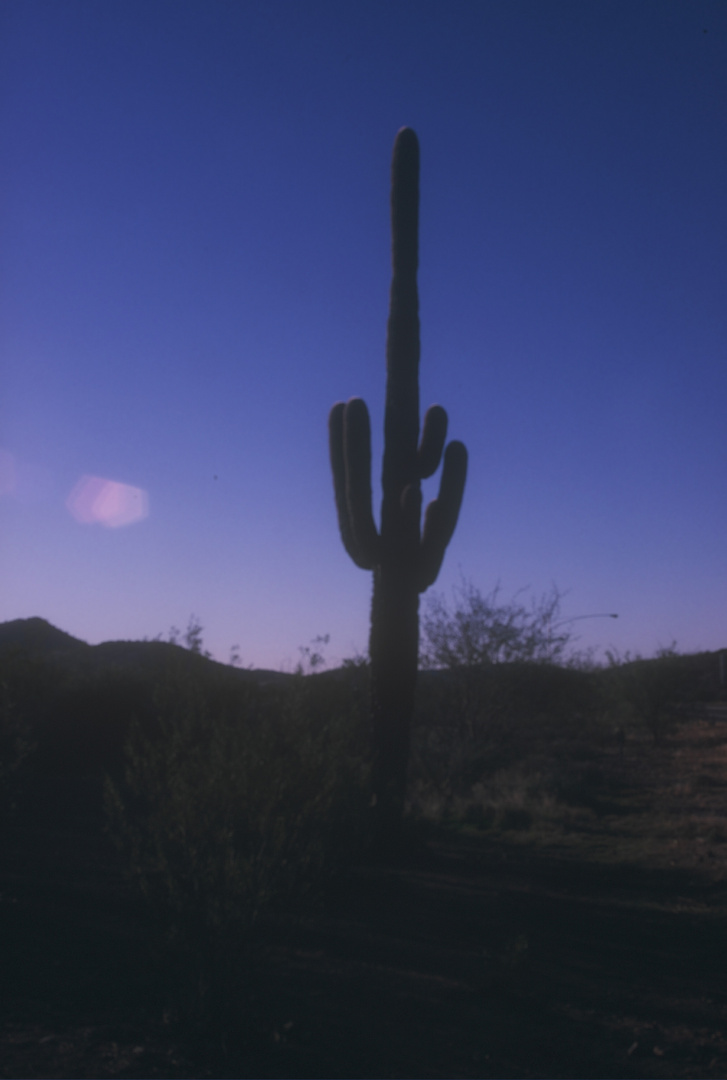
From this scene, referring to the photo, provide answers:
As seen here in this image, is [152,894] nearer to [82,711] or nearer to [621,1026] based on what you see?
[621,1026]

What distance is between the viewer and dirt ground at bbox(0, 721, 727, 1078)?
388 cm

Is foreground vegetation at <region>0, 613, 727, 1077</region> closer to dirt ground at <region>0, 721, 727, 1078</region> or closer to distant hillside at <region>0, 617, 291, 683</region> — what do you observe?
dirt ground at <region>0, 721, 727, 1078</region>

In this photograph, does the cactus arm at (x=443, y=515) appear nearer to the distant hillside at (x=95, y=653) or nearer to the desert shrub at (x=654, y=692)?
the distant hillside at (x=95, y=653)

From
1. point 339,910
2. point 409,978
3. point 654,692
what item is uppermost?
point 654,692

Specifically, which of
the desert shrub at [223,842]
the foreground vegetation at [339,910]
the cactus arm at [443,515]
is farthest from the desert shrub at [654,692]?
the desert shrub at [223,842]

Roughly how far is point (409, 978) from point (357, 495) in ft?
20.4

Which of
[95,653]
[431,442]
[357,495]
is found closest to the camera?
[357,495]

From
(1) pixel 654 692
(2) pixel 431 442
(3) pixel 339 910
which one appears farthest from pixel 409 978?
(1) pixel 654 692

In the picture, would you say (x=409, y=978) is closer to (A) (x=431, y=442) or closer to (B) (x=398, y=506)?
(B) (x=398, y=506)

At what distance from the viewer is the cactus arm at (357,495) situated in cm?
1002

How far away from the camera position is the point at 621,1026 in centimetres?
439

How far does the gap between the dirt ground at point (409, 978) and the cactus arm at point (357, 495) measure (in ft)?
13.2

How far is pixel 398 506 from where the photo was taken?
33.2 ft

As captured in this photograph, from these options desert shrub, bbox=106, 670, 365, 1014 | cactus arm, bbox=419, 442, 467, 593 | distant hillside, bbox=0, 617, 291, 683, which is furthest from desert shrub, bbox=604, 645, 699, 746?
desert shrub, bbox=106, 670, 365, 1014
